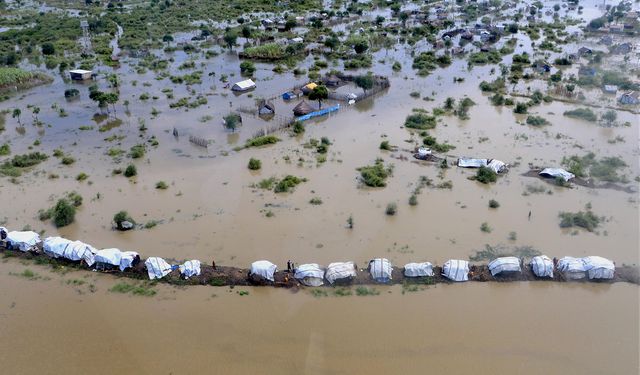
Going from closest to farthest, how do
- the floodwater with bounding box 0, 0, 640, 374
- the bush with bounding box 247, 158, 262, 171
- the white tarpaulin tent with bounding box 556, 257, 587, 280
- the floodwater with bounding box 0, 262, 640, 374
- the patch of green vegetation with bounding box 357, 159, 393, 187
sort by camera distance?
1. the floodwater with bounding box 0, 262, 640, 374
2. the floodwater with bounding box 0, 0, 640, 374
3. the white tarpaulin tent with bounding box 556, 257, 587, 280
4. the patch of green vegetation with bounding box 357, 159, 393, 187
5. the bush with bounding box 247, 158, 262, 171

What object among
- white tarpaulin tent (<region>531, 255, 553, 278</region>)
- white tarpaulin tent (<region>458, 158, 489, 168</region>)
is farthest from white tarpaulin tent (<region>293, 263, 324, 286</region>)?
white tarpaulin tent (<region>458, 158, 489, 168</region>)

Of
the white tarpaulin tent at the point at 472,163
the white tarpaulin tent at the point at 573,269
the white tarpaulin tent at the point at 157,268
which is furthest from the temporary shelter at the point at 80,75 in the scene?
the white tarpaulin tent at the point at 573,269

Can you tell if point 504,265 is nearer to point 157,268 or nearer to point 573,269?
point 573,269

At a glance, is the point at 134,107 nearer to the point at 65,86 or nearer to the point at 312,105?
the point at 65,86

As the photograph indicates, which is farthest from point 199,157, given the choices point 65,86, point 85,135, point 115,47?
point 115,47

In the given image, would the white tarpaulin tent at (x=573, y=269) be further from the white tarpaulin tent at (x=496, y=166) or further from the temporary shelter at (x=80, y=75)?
the temporary shelter at (x=80, y=75)

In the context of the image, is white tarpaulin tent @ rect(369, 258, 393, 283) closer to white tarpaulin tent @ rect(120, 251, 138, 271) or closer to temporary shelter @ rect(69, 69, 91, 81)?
white tarpaulin tent @ rect(120, 251, 138, 271)
